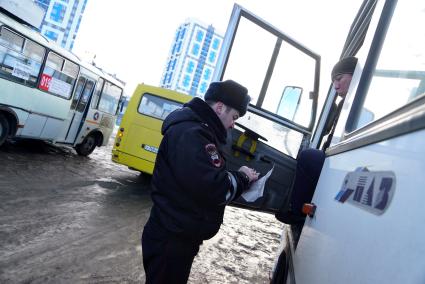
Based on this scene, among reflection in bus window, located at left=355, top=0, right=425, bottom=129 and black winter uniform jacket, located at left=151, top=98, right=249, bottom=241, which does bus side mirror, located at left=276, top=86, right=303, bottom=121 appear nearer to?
black winter uniform jacket, located at left=151, top=98, right=249, bottom=241

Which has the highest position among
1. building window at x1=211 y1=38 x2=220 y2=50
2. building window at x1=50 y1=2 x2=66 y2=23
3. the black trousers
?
building window at x1=211 y1=38 x2=220 y2=50

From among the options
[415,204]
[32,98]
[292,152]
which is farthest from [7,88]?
[415,204]

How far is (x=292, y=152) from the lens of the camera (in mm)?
4078

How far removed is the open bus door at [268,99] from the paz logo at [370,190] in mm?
2268

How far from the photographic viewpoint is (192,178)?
6.40 feet

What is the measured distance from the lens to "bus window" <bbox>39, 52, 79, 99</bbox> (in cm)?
890

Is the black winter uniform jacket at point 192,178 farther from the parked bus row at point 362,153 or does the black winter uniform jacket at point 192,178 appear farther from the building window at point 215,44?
the building window at point 215,44

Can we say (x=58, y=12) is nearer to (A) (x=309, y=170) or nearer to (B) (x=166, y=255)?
(A) (x=309, y=170)

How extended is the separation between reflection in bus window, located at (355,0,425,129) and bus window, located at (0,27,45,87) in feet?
26.0

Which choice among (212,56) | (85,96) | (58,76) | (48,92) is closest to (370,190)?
(48,92)

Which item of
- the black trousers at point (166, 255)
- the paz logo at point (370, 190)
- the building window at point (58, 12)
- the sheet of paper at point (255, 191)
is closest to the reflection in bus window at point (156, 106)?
the sheet of paper at point (255, 191)

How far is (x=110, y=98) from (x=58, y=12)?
56.9 metres

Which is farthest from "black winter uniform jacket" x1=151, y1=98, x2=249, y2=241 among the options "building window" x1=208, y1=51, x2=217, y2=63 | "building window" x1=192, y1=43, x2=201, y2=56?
"building window" x1=208, y1=51, x2=217, y2=63

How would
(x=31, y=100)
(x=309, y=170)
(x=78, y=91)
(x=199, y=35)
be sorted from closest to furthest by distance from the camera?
(x=309, y=170), (x=31, y=100), (x=78, y=91), (x=199, y=35)
